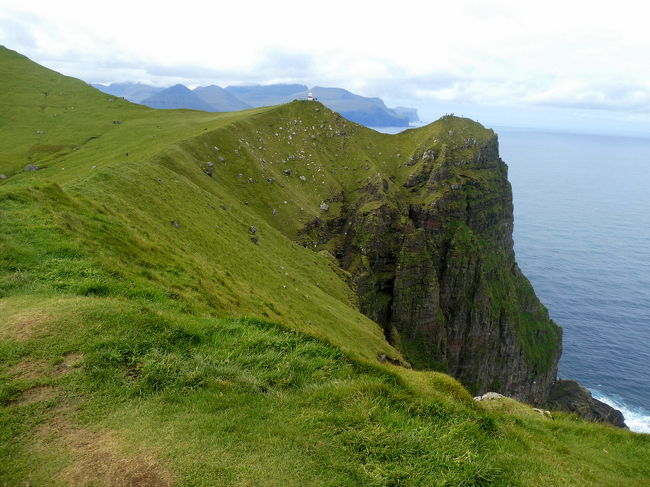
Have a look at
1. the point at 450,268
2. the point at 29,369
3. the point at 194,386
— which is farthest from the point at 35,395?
the point at 450,268

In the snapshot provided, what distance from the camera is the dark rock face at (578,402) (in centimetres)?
9221

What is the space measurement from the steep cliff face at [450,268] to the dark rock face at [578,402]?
5.55 metres

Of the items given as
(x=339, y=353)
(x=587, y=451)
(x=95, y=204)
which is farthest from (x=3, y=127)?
(x=587, y=451)

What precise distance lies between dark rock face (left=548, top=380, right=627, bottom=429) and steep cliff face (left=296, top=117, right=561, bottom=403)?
18.2ft

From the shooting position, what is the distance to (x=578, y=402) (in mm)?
102500

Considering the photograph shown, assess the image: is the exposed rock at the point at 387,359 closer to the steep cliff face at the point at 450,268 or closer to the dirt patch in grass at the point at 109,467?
the steep cliff face at the point at 450,268

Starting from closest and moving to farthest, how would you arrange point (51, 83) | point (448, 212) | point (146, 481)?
point (146, 481)
point (448, 212)
point (51, 83)

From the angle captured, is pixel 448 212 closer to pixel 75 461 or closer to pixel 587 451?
pixel 587 451

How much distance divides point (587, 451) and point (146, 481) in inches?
625

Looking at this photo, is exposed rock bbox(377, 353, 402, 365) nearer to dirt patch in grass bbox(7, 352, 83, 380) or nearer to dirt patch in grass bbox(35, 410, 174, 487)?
dirt patch in grass bbox(7, 352, 83, 380)

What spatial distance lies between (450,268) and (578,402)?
48636mm

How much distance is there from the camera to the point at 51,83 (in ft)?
457

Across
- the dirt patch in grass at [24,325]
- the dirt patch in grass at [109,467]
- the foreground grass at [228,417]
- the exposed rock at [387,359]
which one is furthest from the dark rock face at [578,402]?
the dirt patch in grass at [24,325]

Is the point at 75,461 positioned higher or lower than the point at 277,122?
lower
